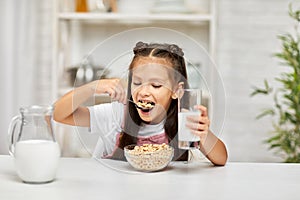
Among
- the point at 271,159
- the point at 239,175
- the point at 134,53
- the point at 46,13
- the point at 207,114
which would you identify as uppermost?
the point at 46,13

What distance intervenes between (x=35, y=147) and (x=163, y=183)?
266 mm

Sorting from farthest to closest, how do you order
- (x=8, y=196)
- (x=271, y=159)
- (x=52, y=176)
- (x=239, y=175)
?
(x=271, y=159) < (x=239, y=175) < (x=52, y=176) < (x=8, y=196)

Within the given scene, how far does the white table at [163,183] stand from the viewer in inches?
39.4

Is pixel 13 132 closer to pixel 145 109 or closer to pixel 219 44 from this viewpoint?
pixel 145 109

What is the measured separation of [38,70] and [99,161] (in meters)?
2.34

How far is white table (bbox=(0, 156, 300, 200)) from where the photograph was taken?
1.00 metres

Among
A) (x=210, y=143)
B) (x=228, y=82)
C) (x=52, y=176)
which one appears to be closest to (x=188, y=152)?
(x=210, y=143)

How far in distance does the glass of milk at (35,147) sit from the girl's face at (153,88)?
0.67 ft

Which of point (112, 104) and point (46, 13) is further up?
point (46, 13)

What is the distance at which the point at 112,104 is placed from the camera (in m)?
1.23

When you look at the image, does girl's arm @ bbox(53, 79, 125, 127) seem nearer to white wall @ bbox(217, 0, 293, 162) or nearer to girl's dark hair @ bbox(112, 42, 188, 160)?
girl's dark hair @ bbox(112, 42, 188, 160)

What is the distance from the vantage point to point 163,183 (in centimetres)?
110

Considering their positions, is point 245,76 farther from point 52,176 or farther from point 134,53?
point 52,176

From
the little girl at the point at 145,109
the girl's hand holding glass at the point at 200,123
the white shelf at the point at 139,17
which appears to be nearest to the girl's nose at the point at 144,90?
the little girl at the point at 145,109
